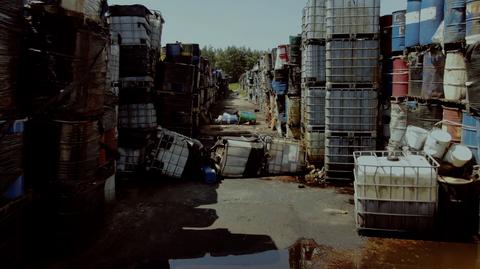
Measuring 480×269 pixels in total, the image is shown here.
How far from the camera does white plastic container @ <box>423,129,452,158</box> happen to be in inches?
259

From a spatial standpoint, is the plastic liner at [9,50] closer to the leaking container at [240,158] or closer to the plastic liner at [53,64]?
the plastic liner at [53,64]

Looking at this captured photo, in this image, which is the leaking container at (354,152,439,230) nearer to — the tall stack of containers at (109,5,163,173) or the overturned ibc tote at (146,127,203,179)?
the overturned ibc tote at (146,127,203,179)

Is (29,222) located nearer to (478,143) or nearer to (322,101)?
(478,143)

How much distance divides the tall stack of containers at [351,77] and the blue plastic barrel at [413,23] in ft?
2.96

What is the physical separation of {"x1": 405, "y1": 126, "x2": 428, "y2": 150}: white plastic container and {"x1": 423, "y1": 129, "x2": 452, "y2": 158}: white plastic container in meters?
0.56

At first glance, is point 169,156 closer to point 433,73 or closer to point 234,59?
point 433,73

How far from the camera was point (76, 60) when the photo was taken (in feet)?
18.6

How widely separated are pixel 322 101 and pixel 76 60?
6788 millimetres

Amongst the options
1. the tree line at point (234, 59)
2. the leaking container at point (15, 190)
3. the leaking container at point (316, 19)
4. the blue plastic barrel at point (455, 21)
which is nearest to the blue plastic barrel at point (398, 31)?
the leaking container at point (316, 19)

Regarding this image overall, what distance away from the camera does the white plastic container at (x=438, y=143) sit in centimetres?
658

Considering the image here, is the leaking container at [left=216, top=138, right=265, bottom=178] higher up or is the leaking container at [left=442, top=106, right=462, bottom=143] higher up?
the leaking container at [left=442, top=106, right=462, bottom=143]

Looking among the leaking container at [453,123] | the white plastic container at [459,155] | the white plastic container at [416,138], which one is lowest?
the white plastic container at [459,155]

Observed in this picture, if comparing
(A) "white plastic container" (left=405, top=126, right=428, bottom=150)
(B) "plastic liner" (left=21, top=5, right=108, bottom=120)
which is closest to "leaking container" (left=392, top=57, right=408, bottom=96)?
(A) "white plastic container" (left=405, top=126, right=428, bottom=150)

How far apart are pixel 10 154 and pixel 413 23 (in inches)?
312
